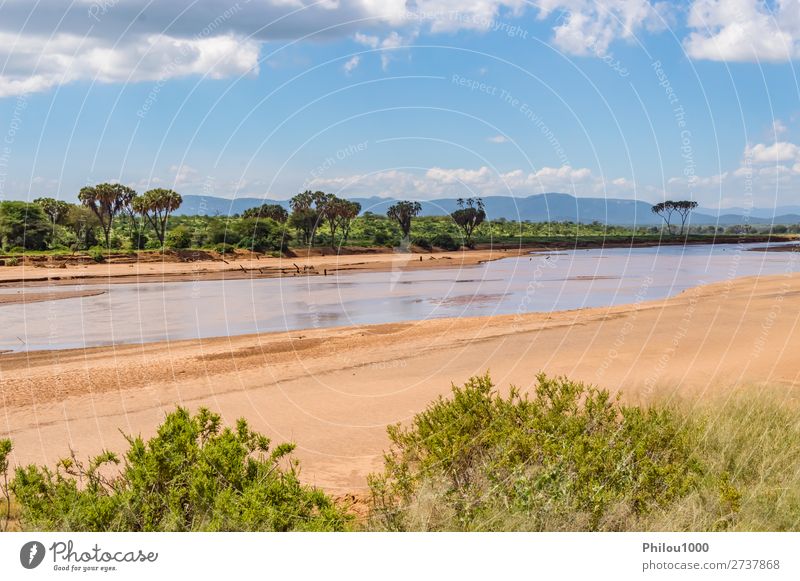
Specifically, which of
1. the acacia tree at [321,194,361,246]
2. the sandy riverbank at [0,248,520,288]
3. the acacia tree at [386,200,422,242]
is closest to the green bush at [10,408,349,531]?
the sandy riverbank at [0,248,520,288]

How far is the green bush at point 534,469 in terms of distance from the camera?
280 inches

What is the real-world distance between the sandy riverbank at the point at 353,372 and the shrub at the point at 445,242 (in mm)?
62520

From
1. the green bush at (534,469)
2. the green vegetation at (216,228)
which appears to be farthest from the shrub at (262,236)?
the green bush at (534,469)

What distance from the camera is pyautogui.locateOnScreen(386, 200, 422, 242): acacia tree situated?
86375 millimetres

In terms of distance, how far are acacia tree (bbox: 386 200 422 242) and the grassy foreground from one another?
7792 cm

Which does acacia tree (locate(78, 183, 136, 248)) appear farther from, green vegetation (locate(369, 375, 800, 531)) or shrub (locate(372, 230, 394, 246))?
green vegetation (locate(369, 375, 800, 531))

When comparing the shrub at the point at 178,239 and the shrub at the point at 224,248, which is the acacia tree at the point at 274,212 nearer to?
the shrub at the point at 178,239

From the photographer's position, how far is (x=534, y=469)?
771 cm

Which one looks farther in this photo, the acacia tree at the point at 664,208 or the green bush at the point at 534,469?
the acacia tree at the point at 664,208

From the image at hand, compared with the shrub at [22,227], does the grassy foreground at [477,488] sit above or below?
below

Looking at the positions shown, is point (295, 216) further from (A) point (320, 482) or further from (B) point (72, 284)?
(A) point (320, 482)

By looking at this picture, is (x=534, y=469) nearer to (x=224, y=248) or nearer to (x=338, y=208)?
(x=224, y=248)
